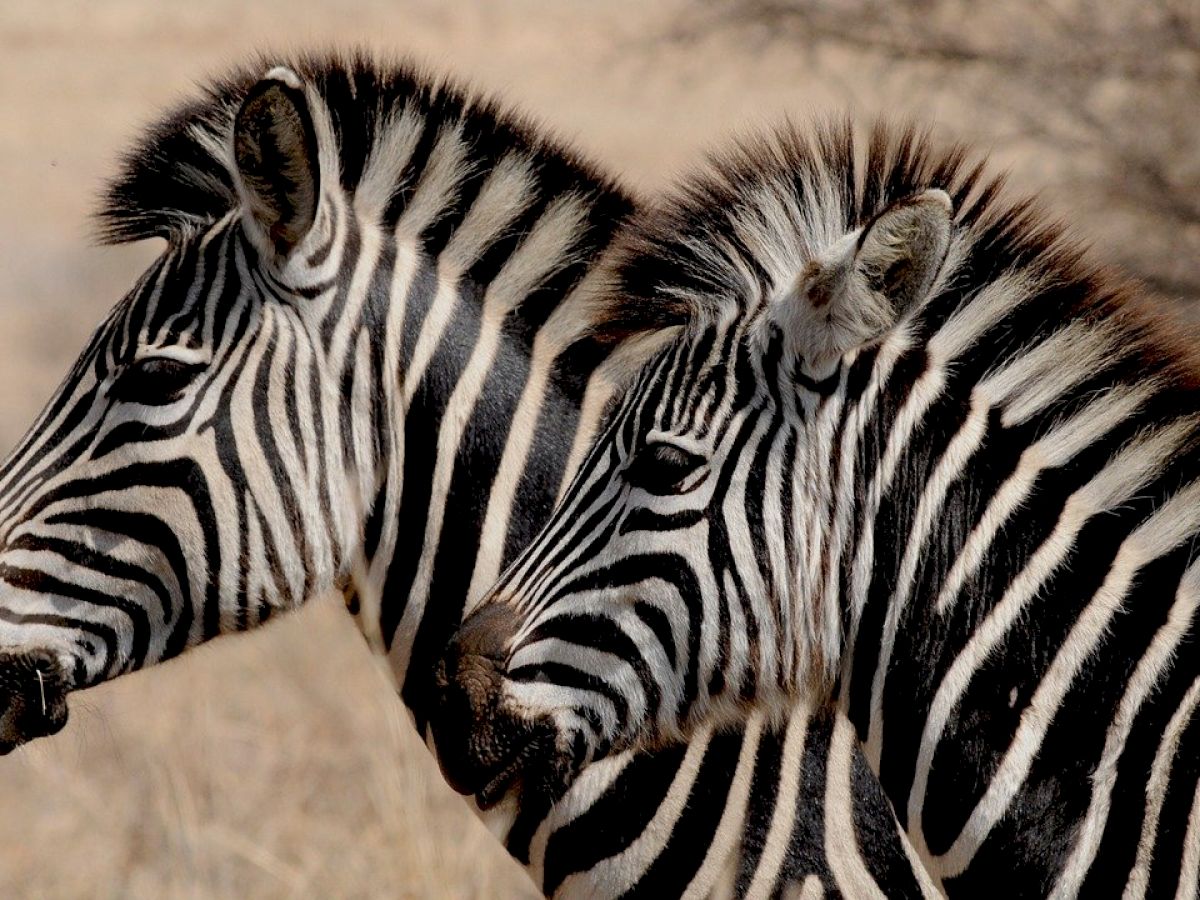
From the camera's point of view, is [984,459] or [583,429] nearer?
[984,459]

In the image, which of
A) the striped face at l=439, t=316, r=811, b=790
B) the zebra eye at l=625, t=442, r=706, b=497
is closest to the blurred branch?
the striped face at l=439, t=316, r=811, b=790

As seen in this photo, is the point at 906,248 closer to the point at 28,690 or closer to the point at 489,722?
the point at 489,722

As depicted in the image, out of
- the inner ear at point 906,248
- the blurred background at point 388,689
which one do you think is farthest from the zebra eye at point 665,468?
the blurred background at point 388,689

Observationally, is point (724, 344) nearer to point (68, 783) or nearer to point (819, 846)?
point (819, 846)

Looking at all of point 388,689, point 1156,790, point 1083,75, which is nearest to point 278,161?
point 1156,790

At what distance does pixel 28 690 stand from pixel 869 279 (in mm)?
2419

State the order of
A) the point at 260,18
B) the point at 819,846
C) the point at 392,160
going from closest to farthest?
1. the point at 819,846
2. the point at 392,160
3. the point at 260,18

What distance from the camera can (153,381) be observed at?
4297 mm

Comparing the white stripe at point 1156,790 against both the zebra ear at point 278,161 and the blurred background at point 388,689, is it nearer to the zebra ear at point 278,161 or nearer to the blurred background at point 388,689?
the zebra ear at point 278,161

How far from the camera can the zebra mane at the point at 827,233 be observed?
148 inches

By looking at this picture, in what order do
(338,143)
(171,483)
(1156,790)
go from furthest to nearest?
1. (338,143)
2. (171,483)
3. (1156,790)

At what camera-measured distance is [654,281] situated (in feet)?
13.6

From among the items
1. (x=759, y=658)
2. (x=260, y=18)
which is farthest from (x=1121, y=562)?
Answer: (x=260, y=18)

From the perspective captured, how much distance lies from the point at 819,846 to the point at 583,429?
1318mm
